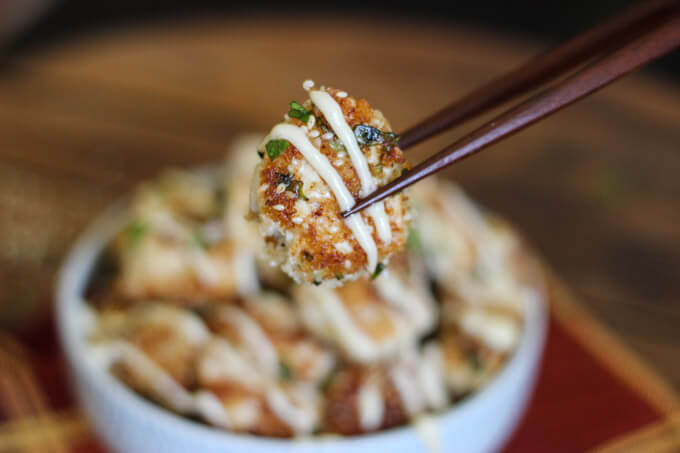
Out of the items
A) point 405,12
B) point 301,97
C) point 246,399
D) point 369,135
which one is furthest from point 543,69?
point 405,12

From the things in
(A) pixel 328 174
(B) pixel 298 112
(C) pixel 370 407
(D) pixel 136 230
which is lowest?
(C) pixel 370 407

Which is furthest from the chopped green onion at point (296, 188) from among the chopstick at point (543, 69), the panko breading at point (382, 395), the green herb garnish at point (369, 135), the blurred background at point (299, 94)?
the blurred background at point (299, 94)

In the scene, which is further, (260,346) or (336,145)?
(260,346)

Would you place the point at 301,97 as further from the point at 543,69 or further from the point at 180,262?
the point at 543,69

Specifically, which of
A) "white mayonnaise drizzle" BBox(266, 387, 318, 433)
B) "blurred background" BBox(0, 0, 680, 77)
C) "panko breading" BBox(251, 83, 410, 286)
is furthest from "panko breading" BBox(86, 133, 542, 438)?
"blurred background" BBox(0, 0, 680, 77)

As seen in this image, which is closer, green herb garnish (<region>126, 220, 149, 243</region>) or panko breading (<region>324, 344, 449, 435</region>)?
panko breading (<region>324, 344, 449, 435</region>)

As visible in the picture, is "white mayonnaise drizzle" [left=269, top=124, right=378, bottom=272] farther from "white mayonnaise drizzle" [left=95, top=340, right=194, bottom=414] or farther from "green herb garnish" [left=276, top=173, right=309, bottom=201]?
"white mayonnaise drizzle" [left=95, top=340, right=194, bottom=414]

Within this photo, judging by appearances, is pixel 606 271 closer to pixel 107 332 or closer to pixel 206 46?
pixel 107 332
